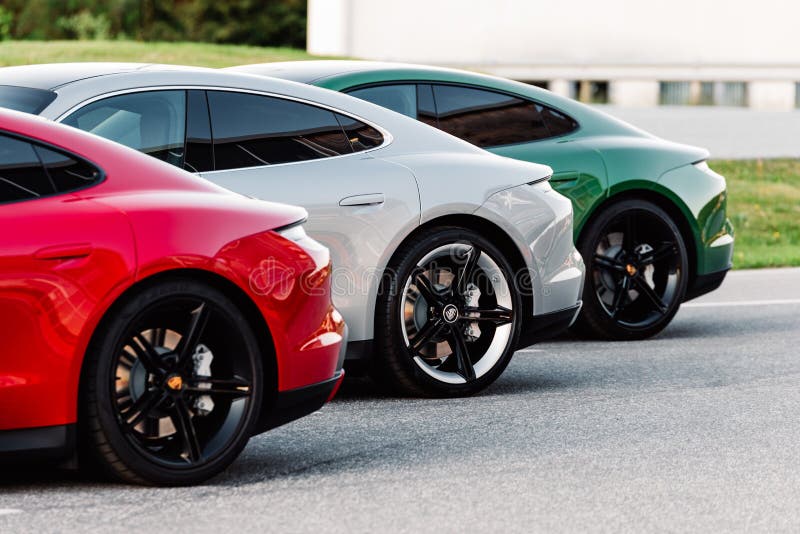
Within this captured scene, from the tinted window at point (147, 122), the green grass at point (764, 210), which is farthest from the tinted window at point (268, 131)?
the green grass at point (764, 210)

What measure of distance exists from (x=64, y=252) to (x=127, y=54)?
959 inches

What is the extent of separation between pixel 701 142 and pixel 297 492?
19649 mm

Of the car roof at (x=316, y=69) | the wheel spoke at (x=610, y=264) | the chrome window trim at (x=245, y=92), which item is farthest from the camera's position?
the wheel spoke at (x=610, y=264)

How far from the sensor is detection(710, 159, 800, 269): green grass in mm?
15289

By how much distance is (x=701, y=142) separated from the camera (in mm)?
24078

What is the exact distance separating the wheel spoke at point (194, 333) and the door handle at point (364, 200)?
1.75 meters

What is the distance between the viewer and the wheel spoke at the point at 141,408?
5.16 m

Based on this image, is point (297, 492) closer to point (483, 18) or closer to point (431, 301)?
point (431, 301)

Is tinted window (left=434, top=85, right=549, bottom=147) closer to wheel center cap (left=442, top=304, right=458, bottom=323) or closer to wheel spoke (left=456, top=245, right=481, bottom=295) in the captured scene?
wheel spoke (left=456, top=245, right=481, bottom=295)

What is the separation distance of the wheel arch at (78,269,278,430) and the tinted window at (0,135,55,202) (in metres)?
0.46

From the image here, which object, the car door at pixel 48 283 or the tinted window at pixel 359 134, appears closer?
the car door at pixel 48 283

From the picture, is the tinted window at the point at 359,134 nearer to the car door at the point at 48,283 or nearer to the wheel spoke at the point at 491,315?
the wheel spoke at the point at 491,315

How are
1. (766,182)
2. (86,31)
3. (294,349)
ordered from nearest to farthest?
1. (294,349)
2. (766,182)
3. (86,31)

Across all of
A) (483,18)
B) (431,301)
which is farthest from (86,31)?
(431,301)
